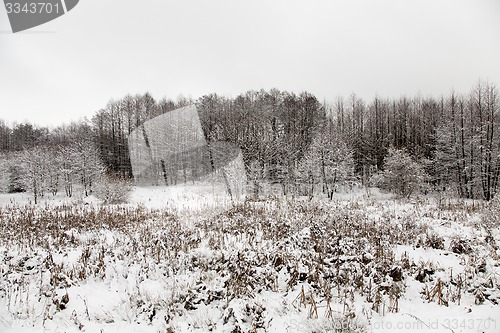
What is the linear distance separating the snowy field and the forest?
610 inches

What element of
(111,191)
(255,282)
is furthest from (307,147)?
(255,282)

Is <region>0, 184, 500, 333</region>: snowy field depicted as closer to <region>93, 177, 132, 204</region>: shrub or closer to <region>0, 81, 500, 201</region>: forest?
<region>93, 177, 132, 204</region>: shrub

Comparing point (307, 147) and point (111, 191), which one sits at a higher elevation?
point (307, 147)

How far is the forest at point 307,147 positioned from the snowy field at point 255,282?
1551 centimetres

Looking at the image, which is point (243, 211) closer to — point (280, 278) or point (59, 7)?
point (280, 278)

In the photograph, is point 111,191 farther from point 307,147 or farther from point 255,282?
point 307,147

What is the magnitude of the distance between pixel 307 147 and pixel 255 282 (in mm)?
30495

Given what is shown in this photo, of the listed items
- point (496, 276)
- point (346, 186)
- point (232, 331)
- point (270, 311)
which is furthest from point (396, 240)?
point (346, 186)

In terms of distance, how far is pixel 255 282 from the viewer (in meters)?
4.44

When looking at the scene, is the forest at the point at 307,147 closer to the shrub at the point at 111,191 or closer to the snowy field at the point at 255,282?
the shrub at the point at 111,191

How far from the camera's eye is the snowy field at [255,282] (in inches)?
139

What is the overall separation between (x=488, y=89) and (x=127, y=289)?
114 ft

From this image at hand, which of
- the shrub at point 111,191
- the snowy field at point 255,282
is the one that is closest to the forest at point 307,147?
the shrub at point 111,191

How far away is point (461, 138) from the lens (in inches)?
1067
